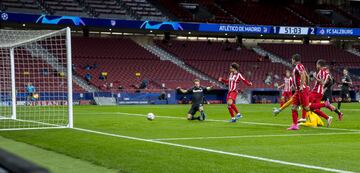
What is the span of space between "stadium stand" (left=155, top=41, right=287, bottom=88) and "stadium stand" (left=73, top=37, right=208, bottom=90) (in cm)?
294

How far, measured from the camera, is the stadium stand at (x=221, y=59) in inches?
2119

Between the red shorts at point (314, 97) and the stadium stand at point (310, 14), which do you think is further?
the stadium stand at point (310, 14)

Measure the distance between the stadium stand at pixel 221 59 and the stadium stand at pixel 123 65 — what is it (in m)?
2.94

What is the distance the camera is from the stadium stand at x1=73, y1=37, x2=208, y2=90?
156 feet

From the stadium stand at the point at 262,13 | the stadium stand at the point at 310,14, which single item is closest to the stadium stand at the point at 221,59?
the stadium stand at the point at 262,13

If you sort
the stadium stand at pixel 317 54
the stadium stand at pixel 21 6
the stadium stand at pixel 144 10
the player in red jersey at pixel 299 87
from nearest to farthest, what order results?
the player in red jersey at pixel 299 87 < the stadium stand at pixel 21 6 < the stadium stand at pixel 144 10 < the stadium stand at pixel 317 54

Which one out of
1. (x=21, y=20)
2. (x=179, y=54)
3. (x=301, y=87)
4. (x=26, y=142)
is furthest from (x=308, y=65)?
(x=26, y=142)

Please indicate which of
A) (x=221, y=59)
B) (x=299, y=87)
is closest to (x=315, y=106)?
(x=299, y=87)

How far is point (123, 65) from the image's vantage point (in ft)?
165

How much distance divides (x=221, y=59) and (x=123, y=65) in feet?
37.7

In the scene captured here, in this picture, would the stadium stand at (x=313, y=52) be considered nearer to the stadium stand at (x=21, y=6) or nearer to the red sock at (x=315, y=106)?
the stadium stand at (x=21, y=6)

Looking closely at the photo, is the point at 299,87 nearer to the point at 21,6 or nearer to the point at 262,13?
the point at 21,6

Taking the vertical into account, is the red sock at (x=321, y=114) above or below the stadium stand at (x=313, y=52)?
below

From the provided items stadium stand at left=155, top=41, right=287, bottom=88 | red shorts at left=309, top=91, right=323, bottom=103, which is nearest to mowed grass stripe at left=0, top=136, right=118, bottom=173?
red shorts at left=309, top=91, right=323, bottom=103
